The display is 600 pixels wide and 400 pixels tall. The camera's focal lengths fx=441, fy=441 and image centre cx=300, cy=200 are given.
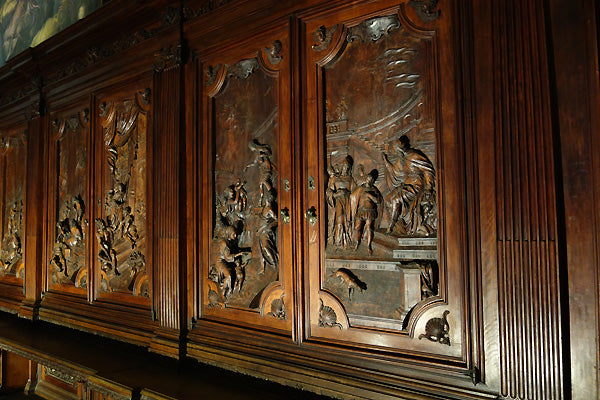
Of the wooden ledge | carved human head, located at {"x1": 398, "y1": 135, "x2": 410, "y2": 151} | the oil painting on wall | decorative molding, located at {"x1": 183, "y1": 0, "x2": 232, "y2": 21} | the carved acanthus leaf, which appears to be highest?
the oil painting on wall

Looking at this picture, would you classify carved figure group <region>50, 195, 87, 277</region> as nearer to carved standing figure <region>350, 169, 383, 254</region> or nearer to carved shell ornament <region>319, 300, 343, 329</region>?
carved shell ornament <region>319, 300, 343, 329</region>

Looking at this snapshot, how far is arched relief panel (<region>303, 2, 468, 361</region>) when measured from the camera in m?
2.13

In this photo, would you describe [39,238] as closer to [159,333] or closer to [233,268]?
[159,333]

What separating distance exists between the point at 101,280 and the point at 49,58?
2.37 m

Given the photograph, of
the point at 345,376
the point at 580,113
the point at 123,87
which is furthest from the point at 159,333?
the point at 580,113

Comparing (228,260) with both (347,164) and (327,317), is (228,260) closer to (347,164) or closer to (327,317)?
(327,317)

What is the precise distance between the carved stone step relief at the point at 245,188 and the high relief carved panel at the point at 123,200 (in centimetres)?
84

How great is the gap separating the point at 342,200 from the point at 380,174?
10.4 inches

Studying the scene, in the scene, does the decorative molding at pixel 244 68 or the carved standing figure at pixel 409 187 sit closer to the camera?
the carved standing figure at pixel 409 187

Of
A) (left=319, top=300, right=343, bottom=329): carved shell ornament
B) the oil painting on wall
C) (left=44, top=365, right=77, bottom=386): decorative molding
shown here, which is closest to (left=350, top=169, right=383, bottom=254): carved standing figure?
(left=319, top=300, right=343, bottom=329): carved shell ornament

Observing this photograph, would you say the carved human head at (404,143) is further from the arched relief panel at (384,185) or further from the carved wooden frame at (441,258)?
the carved wooden frame at (441,258)

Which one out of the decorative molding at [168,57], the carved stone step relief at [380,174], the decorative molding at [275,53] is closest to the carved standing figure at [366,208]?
the carved stone step relief at [380,174]

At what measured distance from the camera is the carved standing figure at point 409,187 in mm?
2191

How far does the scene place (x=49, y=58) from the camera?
450 cm
